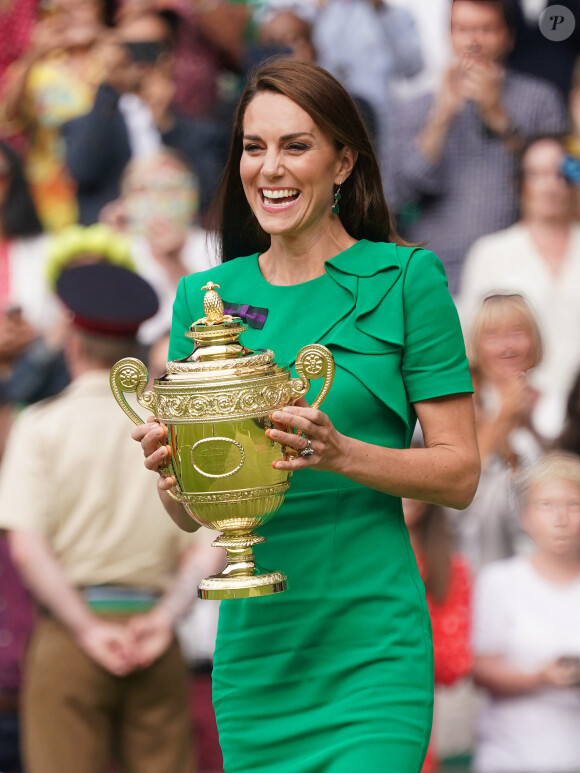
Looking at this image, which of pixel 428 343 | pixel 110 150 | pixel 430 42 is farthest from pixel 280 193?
pixel 110 150

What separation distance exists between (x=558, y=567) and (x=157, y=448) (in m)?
3.28

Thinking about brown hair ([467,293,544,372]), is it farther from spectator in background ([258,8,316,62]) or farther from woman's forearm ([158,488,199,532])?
woman's forearm ([158,488,199,532])

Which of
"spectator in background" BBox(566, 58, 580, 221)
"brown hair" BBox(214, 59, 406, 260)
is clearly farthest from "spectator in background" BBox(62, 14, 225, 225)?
"brown hair" BBox(214, 59, 406, 260)

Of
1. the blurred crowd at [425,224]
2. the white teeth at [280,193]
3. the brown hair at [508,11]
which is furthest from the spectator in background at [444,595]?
the white teeth at [280,193]

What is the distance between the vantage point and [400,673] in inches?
Answer: 105

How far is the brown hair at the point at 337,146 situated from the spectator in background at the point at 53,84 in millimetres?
3700

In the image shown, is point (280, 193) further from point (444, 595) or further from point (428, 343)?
point (444, 595)

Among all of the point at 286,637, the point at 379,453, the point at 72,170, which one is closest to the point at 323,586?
the point at 286,637

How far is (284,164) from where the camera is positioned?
2680 mm

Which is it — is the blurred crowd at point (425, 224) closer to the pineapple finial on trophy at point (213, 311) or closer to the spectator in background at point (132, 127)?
the spectator in background at point (132, 127)

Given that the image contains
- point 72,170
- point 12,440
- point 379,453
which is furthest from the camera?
point 72,170

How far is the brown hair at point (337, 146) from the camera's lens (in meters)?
2.69

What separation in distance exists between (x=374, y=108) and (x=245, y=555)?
3.85 m

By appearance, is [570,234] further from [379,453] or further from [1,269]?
[379,453]
